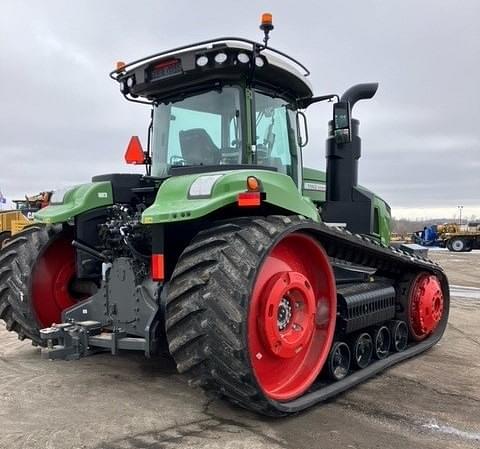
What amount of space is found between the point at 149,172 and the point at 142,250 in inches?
54.7

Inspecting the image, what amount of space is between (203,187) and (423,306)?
3674mm

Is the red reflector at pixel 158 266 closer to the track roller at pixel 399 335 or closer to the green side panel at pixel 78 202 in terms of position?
the green side panel at pixel 78 202

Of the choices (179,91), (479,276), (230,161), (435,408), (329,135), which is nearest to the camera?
(435,408)

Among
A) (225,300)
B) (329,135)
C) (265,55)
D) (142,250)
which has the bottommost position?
(225,300)

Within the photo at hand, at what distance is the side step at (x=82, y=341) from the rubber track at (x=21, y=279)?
0.92m

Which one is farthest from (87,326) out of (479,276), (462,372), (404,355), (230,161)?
(479,276)

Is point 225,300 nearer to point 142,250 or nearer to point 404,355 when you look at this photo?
point 142,250

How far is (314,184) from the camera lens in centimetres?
588

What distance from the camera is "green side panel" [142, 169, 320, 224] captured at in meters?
3.49

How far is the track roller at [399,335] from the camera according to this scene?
5.84 metres

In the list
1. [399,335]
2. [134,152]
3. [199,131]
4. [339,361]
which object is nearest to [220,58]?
[199,131]

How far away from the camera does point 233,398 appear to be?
3590 mm

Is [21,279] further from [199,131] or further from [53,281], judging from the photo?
[199,131]

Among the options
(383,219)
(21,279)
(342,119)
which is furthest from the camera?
(383,219)
